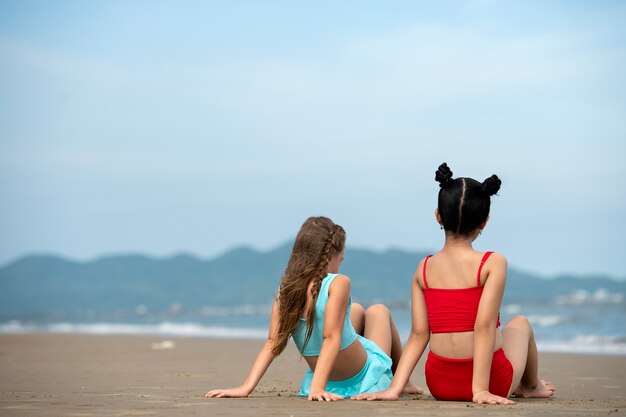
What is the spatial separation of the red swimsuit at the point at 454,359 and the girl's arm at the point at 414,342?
5cm

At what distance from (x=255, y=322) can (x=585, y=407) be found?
2031 centimetres

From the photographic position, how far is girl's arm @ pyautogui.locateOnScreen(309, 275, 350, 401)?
16.7 feet

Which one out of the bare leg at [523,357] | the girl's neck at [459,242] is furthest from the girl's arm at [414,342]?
the bare leg at [523,357]

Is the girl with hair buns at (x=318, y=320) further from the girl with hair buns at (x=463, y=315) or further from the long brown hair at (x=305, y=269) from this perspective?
the girl with hair buns at (x=463, y=315)

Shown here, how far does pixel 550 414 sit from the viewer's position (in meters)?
4.45

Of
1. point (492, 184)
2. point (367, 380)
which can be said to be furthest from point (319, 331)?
point (492, 184)

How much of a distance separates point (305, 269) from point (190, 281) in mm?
49713

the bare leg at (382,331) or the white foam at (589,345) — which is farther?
the white foam at (589,345)

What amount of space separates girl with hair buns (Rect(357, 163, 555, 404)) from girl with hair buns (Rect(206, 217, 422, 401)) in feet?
1.07

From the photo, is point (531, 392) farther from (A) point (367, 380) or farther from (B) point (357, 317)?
(B) point (357, 317)

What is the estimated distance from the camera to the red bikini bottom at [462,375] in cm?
502

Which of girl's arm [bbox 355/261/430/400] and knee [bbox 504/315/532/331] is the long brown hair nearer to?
girl's arm [bbox 355/261/430/400]

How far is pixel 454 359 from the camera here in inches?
197

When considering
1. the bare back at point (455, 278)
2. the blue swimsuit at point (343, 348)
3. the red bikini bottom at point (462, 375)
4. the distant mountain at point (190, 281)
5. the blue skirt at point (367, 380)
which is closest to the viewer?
the bare back at point (455, 278)
